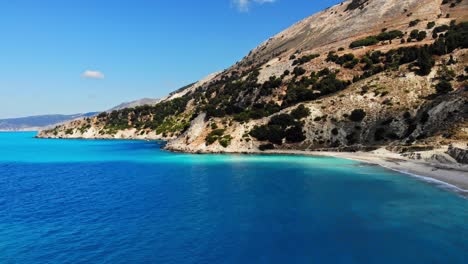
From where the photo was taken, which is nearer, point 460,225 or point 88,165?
point 460,225

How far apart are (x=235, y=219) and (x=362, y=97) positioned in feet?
222

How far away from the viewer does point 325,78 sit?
108 metres

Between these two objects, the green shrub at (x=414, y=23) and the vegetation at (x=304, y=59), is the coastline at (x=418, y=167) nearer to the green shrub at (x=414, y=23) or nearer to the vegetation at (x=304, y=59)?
the vegetation at (x=304, y=59)

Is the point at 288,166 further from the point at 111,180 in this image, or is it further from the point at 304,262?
the point at 304,262

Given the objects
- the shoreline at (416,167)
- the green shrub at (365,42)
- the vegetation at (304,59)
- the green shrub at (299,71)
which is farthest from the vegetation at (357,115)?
the green shrub at (365,42)

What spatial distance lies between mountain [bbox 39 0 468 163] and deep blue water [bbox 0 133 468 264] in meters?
27.6

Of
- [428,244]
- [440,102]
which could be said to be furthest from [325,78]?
[428,244]

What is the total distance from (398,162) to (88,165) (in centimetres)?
5237

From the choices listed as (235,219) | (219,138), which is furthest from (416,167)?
(219,138)

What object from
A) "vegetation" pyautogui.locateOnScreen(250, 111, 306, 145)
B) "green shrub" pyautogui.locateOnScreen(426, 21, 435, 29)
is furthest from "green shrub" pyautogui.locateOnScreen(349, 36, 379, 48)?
"vegetation" pyautogui.locateOnScreen(250, 111, 306, 145)

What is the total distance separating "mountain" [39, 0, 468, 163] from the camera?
75.6 m

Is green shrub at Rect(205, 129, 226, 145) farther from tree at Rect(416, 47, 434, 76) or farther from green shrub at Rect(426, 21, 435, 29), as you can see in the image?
green shrub at Rect(426, 21, 435, 29)

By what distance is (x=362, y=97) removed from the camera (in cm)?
8969

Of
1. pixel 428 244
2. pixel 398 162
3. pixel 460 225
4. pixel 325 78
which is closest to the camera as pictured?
pixel 428 244
